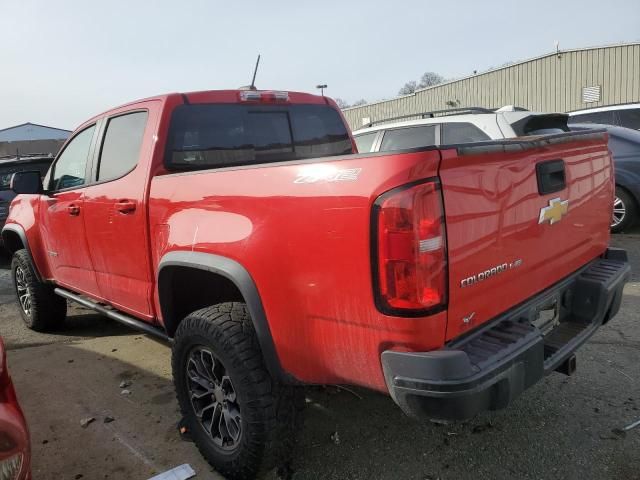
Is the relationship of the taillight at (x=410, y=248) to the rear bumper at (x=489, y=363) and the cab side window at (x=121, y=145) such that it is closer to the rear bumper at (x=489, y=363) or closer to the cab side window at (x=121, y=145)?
the rear bumper at (x=489, y=363)

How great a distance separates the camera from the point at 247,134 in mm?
3381

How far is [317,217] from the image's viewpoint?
195 centimetres

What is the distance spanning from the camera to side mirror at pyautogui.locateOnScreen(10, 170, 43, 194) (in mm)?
4004

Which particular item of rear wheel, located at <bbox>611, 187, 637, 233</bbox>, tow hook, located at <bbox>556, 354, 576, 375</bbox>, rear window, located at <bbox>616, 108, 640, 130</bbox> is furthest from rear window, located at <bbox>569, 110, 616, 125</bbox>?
tow hook, located at <bbox>556, 354, 576, 375</bbox>

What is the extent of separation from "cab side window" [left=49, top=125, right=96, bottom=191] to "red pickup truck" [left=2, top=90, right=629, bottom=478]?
0.26 meters

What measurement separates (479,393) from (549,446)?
1.26 metres

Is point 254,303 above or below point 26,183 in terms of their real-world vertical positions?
below

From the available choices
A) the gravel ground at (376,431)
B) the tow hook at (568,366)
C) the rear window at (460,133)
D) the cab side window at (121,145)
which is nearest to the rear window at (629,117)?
the rear window at (460,133)

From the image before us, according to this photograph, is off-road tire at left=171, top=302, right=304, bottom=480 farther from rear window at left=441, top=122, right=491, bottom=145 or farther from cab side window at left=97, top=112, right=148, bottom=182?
rear window at left=441, top=122, right=491, bottom=145

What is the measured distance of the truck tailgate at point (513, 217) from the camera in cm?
187

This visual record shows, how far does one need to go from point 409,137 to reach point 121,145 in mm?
4151

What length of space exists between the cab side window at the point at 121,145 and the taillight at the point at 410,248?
196cm

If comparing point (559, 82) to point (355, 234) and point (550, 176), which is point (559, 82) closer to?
point (550, 176)

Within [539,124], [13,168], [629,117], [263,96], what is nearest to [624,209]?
[539,124]
